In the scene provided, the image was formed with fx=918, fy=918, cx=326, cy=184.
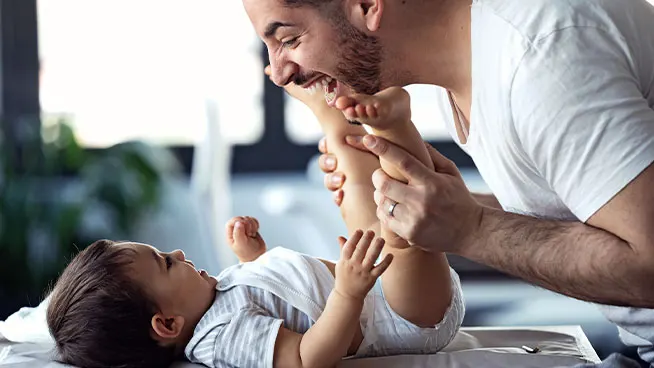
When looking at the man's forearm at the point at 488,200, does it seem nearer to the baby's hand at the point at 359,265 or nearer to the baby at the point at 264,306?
the baby at the point at 264,306

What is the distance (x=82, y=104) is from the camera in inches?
156

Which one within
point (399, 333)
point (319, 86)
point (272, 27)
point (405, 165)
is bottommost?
point (399, 333)

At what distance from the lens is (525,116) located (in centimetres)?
132

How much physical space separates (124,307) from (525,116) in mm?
781

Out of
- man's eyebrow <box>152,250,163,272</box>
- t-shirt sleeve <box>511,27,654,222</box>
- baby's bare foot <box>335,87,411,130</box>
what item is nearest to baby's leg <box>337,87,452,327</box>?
baby's bare foot <box>335,87,411,130</box>

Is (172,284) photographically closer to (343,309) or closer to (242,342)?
(242,342)

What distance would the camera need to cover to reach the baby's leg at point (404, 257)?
1599 mm

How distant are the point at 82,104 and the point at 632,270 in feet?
10.2

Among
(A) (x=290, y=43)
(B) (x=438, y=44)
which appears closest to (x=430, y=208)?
(B) (x=438, y=44)

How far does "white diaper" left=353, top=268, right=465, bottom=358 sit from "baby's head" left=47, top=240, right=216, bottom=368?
308mm

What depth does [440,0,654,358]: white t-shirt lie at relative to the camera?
1.26 m

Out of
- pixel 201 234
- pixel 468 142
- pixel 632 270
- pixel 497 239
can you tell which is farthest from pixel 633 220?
pixel 201 234

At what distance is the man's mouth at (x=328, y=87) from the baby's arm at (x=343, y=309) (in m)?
0.36

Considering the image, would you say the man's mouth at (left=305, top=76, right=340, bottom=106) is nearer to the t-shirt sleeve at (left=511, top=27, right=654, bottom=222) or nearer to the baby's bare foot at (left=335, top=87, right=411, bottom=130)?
the baby's bare foot at (left=335, top=87, right=411, bottom=130)
